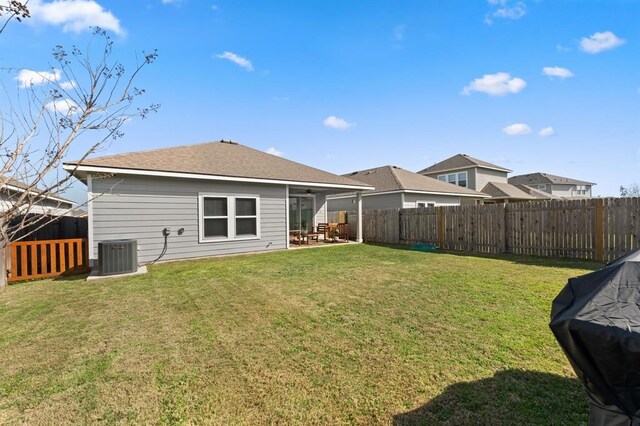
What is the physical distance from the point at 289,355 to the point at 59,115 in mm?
3055

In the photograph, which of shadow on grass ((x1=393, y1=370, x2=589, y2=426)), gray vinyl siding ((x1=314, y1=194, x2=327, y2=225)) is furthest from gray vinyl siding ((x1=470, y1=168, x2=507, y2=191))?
shadow on grass ((x1=393, y1=370, x2=589, y2=426))

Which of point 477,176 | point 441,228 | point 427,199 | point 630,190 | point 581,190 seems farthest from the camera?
point 581,190

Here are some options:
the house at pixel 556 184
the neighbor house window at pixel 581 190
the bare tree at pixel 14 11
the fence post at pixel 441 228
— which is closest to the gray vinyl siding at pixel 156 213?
the bare tree at pixel 14 11

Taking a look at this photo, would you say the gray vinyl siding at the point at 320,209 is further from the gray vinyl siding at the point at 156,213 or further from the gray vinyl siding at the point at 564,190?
the gray vinyl siding at the point at 564,190

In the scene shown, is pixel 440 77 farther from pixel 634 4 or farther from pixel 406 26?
pixel 634 4

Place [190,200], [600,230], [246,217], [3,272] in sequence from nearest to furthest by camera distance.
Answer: [3,272] < [600,230] < [190,200] < [246,217]

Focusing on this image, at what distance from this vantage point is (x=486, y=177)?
3002 centimetres

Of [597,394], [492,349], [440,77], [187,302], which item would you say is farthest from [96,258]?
[440,77]

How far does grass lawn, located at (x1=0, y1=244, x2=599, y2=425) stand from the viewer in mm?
2451

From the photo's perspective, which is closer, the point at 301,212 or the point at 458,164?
the point at 301,212

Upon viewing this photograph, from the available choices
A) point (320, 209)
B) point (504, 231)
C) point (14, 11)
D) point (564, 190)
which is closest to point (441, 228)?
point (504, 231)

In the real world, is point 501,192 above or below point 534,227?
above

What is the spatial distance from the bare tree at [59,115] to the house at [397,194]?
1720cm

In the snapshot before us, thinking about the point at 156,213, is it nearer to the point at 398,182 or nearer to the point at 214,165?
the point at 214,165
